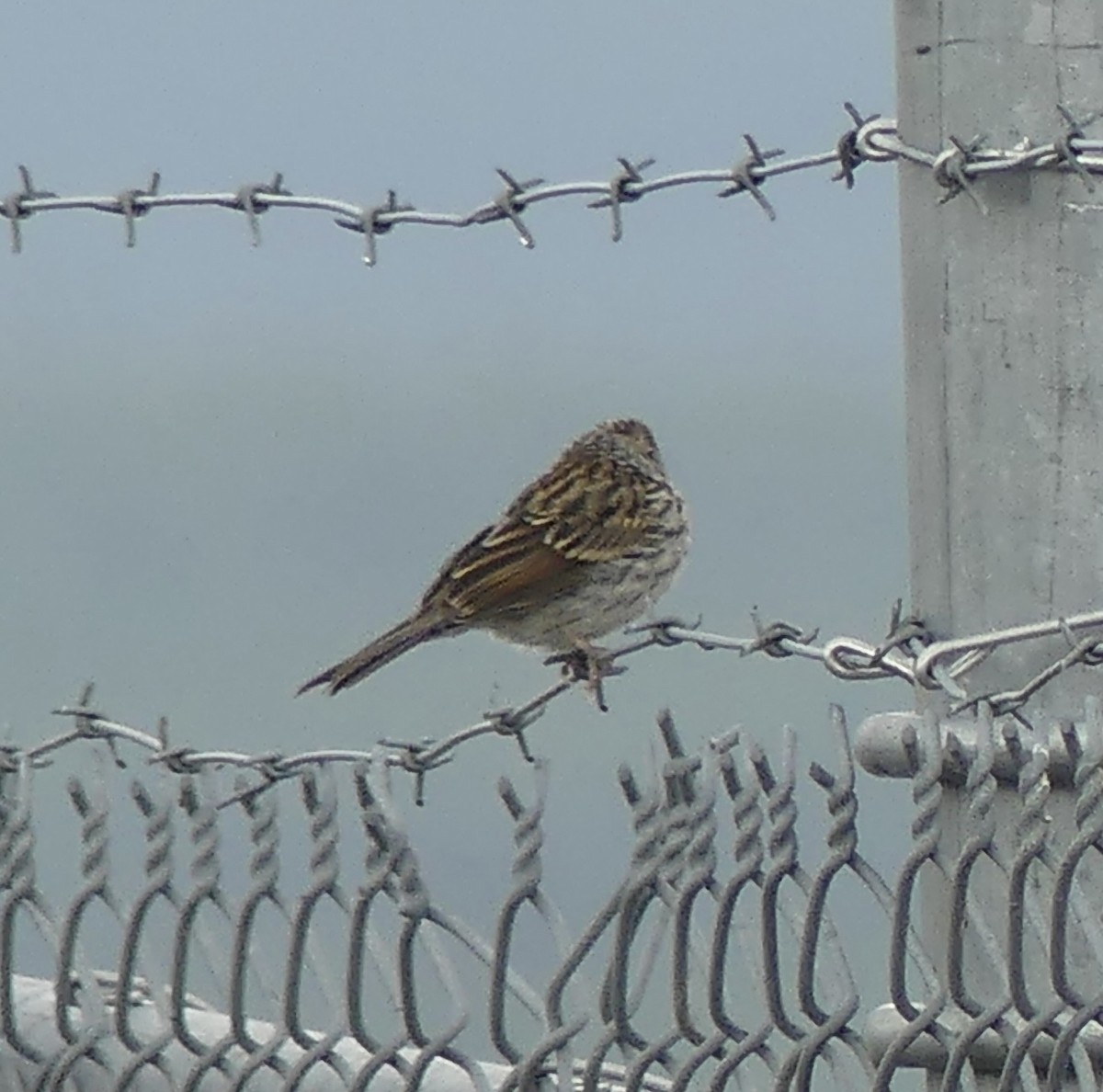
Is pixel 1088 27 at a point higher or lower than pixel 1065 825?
higher

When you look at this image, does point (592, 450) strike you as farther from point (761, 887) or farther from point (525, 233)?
point (761, 887)

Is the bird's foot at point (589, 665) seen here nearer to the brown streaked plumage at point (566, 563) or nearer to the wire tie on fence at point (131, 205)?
the brown streaked plumage at point (566, 563)

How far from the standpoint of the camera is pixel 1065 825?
3654 millimetres

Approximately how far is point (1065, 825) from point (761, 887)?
501 millimetres

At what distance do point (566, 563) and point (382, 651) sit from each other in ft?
2.84

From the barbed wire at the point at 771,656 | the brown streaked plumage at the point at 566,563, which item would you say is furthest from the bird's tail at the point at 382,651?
the barbed wire at the point at 771,656

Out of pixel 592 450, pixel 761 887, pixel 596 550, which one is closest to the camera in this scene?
pixel 761 887

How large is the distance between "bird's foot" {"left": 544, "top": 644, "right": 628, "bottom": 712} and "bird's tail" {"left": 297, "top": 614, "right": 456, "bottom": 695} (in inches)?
11.2

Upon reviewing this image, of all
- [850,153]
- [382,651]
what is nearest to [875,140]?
[850,153]

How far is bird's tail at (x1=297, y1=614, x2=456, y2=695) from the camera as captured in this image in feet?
19.5

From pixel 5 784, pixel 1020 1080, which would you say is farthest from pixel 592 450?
pixel 1020 1080

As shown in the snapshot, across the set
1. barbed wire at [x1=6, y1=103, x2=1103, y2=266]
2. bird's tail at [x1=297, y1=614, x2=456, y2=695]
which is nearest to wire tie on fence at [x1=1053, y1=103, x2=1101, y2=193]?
barbed wire at [x1=6, y1=103, x2=1103, y2=266]

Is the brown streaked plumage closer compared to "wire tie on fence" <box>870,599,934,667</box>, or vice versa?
"wire tie on fence" <box>870,599,934,667</box>

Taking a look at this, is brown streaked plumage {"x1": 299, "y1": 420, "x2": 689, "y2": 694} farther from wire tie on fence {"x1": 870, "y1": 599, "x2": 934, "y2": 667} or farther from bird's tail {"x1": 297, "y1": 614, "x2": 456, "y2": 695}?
wire tie on fence {"x1": 870, "y1": 599, "x2": 934, "y2": 667}
